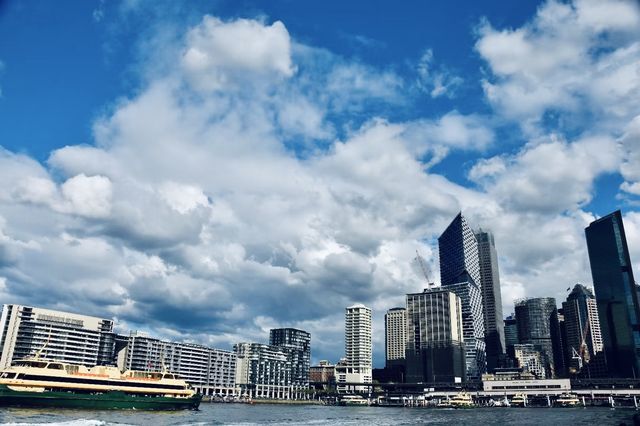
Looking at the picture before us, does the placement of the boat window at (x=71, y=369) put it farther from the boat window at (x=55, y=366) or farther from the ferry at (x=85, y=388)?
the boat window at (x=55, y=366)

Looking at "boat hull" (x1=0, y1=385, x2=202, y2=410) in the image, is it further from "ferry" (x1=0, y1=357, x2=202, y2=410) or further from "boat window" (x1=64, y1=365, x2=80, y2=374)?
"boat window" (x1=64, y1=365, x2=80, y2=374)

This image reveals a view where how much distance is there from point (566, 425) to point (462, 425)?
21950 millimetres

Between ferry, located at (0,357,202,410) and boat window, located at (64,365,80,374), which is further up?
boat window, located at (64,365,80,374)

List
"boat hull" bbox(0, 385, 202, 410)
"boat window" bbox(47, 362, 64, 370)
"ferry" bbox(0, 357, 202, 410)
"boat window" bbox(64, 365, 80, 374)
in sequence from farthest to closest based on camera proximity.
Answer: "boat window" bbox(64, 365, 80, 374)
"boat window" bbox(47, 362, 64, 370)
"ferry" bbox(0, 357, 202, 410)
"boat hull" bbox(0, 385, 202, 410)

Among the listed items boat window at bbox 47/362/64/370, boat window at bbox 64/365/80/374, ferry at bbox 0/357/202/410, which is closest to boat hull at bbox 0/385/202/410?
ferry at bbox 0/357/202/410

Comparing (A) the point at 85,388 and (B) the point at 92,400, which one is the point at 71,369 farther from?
(B) the point at 92,400

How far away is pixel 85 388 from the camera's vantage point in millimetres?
123562

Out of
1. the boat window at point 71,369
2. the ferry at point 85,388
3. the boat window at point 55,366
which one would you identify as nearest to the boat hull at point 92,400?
the ferry at point 85,388

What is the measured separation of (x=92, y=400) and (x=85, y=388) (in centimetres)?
332

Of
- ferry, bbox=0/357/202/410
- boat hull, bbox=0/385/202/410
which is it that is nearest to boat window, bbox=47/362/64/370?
ferry, bbox=0/357/202/410

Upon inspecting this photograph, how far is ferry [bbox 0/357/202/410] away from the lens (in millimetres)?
114375

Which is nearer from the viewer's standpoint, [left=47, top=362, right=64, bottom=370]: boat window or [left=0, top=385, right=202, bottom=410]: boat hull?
[left=0, top=385, right=202, bottom=410]: boat hull

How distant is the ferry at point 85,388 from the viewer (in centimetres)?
11438

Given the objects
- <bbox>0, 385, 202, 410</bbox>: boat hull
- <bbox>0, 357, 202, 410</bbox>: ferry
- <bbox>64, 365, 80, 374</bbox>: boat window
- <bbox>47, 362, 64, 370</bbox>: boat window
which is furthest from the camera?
<bbox>64, 365, 80, 374</bbox>: boat window
